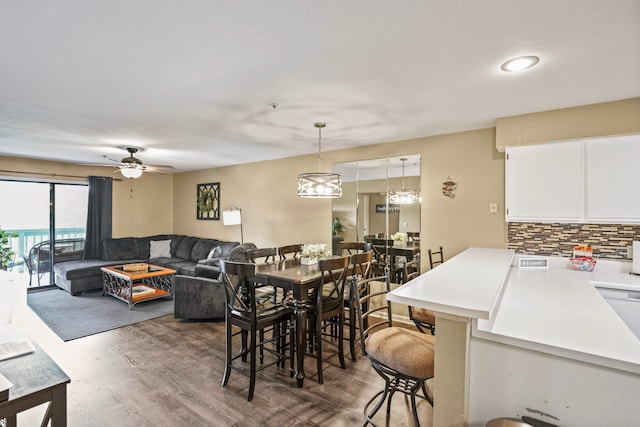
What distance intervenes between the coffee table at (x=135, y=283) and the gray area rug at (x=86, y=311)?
14 centimetres

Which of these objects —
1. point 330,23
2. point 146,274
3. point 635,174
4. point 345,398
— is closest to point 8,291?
point 146,274

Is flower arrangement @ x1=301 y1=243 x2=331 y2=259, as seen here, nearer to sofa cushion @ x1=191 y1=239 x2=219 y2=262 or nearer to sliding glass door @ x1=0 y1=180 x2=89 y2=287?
sofa cushion @ x1=191 y1=239 x2=219 y2=262

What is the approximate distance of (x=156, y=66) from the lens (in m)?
2.07

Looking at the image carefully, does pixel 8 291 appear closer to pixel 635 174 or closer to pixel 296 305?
pixel 296 305

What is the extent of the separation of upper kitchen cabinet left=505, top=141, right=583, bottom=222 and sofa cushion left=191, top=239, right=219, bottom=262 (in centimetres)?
520

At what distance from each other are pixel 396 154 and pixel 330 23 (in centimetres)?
275

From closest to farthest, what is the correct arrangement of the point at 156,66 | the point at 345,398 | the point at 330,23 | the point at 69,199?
the point at 330,23 < the point at 156,66 < the point at 345,398 < the point at 69,199

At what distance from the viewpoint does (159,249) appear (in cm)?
671

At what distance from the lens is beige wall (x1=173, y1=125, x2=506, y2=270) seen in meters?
3.47

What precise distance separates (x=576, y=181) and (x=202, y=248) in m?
Result: 6.03

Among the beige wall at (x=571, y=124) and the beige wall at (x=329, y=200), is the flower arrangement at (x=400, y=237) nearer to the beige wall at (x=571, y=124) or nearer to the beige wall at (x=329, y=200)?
the beige wall at (x=329, y=200)

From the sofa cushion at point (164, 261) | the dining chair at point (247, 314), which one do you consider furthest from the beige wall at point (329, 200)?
the dining chair at point (247, 314)

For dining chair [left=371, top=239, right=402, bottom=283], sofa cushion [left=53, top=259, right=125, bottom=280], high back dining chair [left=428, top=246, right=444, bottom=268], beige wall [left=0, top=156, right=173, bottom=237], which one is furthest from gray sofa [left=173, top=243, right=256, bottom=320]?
beige wall [left=0, top=156, right=173, bottom=237]

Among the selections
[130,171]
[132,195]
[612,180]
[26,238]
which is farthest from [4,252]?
[612,180]
